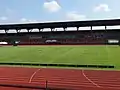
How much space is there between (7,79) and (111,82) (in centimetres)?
642

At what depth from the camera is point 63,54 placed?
102 ft

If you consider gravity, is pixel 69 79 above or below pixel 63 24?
below

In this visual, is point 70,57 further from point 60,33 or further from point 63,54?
point 60,33

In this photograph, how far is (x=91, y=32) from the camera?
2446 inches

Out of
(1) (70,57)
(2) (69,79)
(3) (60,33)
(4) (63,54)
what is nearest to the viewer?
(2) (69,79)

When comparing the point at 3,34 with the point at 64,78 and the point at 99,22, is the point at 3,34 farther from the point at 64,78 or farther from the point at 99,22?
the point at 64,78

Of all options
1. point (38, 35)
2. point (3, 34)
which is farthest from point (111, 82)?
point (3, 34)

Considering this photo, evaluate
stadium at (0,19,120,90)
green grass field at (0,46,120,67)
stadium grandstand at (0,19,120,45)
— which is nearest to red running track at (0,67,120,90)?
stadium at (0,19,120,90)

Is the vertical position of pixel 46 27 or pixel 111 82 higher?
pixel 46 27

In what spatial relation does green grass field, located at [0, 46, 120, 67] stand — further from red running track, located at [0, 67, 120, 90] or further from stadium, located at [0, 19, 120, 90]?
red running track, located at [0, 67, 120, 90]

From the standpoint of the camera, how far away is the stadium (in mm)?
17016

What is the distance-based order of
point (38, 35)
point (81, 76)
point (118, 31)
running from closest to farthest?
point (81, 76), point (118, 31), point (38, 35)

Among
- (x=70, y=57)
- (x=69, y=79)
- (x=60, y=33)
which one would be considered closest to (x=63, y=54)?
(x=70, y=57)

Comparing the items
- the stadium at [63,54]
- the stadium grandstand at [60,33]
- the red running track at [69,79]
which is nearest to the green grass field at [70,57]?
the stadium at [63,54]
